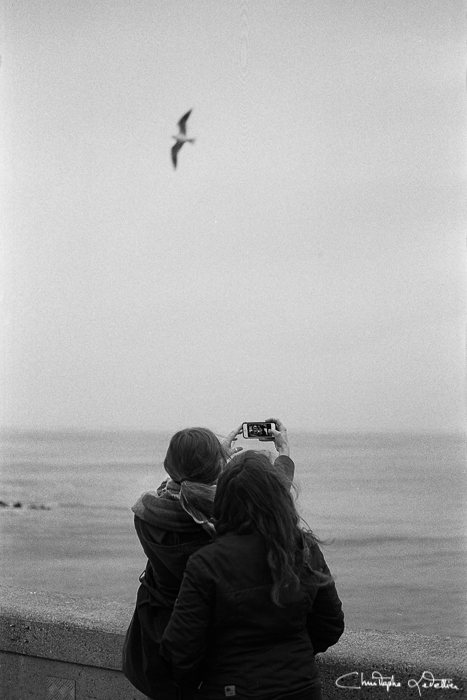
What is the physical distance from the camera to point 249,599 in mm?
1189

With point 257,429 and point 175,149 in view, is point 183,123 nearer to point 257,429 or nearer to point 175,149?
point 175,149

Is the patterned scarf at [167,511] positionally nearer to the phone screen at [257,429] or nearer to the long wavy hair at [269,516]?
the long wavy hair at [269,516]

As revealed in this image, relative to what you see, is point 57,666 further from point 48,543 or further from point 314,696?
point 48,543

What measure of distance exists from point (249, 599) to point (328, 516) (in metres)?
7.88

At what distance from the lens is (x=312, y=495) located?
8922 mm

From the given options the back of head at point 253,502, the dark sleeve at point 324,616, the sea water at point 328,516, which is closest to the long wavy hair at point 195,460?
the back of head at point 253,502

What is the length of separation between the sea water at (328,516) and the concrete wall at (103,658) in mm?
842

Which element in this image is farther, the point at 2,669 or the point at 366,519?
the point at 366,519

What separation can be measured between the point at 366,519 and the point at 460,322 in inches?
269

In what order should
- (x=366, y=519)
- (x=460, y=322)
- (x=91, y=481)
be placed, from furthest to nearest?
(x=366, y=519) < (x=91, y=481) < (x=460, y=322)

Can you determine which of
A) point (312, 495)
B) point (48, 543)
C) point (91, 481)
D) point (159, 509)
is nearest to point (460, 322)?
point (159, 509)
